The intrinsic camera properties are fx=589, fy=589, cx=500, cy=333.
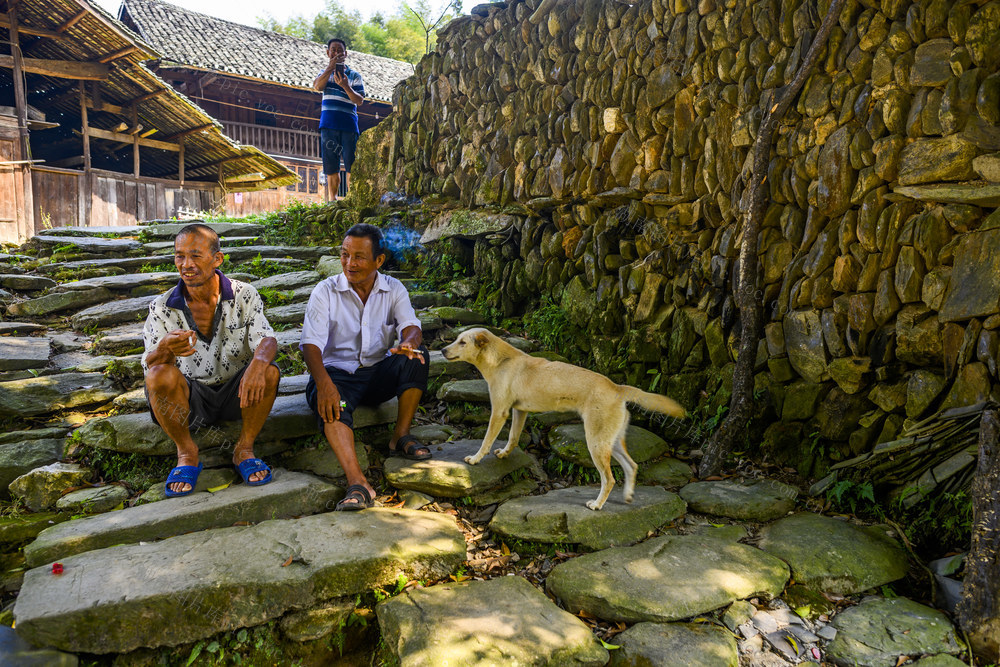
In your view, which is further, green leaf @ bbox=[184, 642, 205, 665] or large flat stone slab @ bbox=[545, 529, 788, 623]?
large flat stone slab @ bbox=[545, 529, 788, 623]

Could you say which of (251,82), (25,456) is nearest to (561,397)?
(25,456)

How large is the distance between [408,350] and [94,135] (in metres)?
13.9

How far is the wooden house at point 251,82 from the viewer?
56.6ft

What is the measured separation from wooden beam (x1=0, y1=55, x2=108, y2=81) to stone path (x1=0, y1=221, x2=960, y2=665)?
410 inches

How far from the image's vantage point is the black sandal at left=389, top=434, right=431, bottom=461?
14.5ft

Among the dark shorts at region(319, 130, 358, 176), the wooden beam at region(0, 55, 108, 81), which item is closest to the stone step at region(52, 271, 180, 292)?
the dark shorts at region(319, 130, 358, 176)

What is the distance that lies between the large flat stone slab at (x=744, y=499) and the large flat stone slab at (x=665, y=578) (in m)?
0.39

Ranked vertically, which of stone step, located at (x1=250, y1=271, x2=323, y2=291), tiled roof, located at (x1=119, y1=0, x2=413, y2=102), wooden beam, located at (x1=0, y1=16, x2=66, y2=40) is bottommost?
stone step, located at (x1=250, y1=271, x2=323, y2=291)

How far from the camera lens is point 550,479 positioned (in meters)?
4.68

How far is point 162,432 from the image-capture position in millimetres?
4145

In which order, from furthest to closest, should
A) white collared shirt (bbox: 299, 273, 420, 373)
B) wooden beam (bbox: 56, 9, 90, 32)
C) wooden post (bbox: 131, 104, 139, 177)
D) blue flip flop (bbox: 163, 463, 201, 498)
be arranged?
wooden post (bbox: 131, 104, 139, 177)
wooden beam (bbox: 56, 9, 90, 32)
white collared shirt (bbox: 299, 273, 420, 373)
blue flip flop (bbox: 163, 463, 201, 498)

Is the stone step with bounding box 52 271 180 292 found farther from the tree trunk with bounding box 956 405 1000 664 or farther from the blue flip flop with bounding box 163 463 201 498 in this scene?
the tree trunk with bounding box 956 405 1000 664

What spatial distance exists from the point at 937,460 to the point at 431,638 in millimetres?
3104

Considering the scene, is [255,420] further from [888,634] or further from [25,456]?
[888,634]
